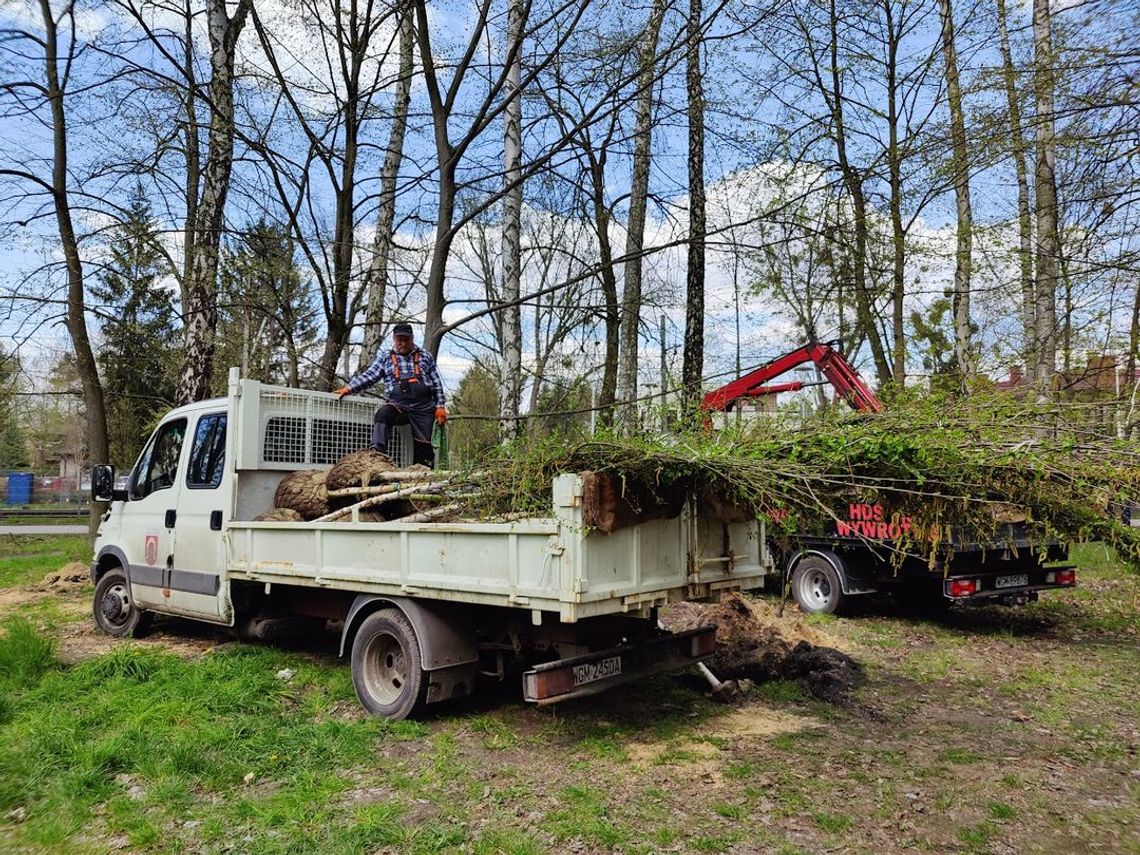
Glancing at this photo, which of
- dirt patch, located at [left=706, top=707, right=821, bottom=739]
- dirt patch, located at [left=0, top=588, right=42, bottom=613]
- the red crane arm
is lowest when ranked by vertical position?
dirt patch, located at [left=706, top=707, right=821, bottom=739]

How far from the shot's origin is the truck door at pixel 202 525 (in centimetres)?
679

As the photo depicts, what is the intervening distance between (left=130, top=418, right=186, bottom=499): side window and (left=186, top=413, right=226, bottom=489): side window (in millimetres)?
318

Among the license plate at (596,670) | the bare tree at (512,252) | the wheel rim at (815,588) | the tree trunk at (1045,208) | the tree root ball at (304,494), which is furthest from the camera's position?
the bare tree at (512,252)

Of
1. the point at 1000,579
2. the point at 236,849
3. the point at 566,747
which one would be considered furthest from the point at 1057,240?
the point at 236,849

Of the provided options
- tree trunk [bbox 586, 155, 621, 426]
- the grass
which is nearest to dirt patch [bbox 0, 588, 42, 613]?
the grass

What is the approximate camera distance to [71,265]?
12.0 meters

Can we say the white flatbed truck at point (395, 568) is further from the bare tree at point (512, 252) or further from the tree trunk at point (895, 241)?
the tree trunk at point (895, 241)

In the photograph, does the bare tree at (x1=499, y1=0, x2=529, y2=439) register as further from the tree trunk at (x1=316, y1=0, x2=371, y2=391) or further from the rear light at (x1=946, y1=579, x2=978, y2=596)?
the rear light at (x1=946, y1=579, x2=978, y2=596)

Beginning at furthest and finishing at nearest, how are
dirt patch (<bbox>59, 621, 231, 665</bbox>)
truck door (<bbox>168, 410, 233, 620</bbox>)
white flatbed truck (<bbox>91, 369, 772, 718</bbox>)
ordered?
dirt patch (<bbox>59, 621, 231, 665</bbox>), truck door (<bbox>168, 410, 233, 620</bbox>), white flatbed truck (<bbox>91, 369, 772, 718</bbox>)

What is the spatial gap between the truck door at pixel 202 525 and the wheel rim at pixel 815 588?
654 cm

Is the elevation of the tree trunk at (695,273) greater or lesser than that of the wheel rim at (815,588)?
greater

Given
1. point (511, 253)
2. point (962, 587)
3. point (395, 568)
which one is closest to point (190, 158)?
point (511, 253)

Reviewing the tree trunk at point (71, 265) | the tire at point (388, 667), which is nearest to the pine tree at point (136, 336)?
the tree trunk at point (71, 265)

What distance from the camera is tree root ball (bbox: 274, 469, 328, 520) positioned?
655 cm
